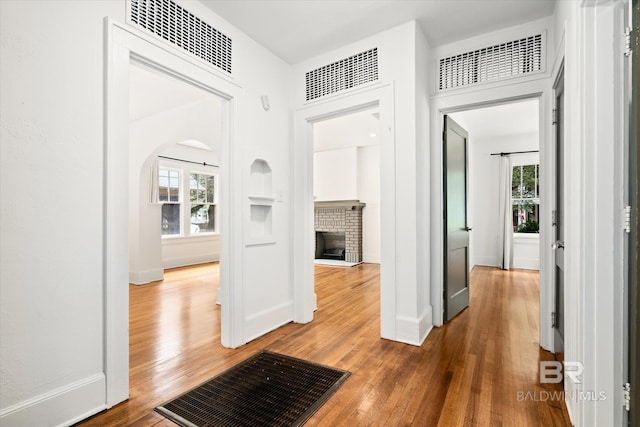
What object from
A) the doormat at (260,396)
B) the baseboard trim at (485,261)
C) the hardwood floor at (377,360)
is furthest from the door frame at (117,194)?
the baseboard trim at (485,261)

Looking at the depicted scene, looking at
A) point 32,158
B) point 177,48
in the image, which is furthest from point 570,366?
point 177,48

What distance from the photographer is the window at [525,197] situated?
20.7ft

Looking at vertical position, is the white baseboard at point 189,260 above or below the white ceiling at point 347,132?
below

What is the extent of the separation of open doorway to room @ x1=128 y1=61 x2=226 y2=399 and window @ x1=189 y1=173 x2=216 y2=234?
2 centimetres

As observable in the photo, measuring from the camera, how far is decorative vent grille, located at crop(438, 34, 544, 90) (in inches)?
102

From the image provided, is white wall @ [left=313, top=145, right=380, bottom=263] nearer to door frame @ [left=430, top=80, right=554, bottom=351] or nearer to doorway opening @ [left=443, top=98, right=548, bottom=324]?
doorway opening @ [left=443, top=98, right=548, bottom=324]

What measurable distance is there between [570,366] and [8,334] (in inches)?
111

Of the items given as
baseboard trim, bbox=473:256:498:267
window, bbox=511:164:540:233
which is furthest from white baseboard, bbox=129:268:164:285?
window, bbox=511:164:540:233

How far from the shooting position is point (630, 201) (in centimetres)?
123

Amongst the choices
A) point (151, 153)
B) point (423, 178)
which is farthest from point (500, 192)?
point (151, 153)

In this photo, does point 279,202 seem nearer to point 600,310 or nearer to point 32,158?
point 32,158

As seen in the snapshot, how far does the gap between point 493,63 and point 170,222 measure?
21.5 ft

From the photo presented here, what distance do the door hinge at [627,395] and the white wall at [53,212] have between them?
99.5 inches

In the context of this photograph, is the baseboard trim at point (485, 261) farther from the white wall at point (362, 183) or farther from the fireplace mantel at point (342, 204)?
the fireplace mantel at point (342, 204)
